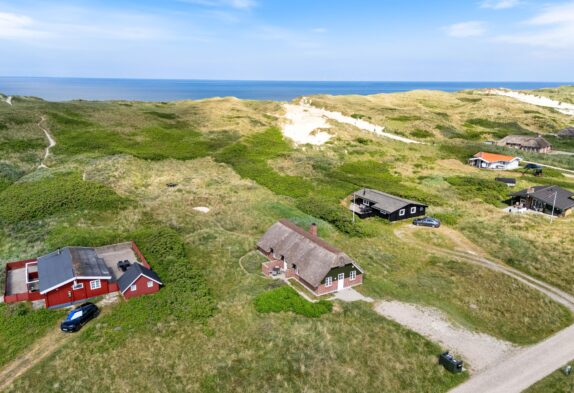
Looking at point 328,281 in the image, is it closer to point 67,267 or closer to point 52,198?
point 67,267

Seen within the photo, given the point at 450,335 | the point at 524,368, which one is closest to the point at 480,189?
the point at 450,335

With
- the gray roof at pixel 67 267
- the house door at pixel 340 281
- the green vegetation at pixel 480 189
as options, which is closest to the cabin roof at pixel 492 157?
the green vegetation at pixel 480 189

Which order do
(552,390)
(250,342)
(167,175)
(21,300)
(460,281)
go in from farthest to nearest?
(167,175) → (460,281) → (21,300) → (250,342) → (552,390)

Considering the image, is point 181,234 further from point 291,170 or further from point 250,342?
point 291,170

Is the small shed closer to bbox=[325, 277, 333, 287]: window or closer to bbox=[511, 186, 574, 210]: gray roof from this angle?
bbox=[325, 277, 333, 287]: window

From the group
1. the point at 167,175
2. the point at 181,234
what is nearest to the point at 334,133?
the point at 167,175

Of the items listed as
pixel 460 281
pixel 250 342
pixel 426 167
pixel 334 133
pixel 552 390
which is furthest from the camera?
pixel 334 133

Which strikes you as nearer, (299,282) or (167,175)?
(299,282)

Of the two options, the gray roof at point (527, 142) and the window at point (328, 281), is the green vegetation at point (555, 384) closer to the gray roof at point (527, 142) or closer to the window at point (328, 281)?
the window at point (328, 281)

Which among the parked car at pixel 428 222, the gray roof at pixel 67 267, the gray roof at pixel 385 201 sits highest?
the gray roof at pixel 67 267
